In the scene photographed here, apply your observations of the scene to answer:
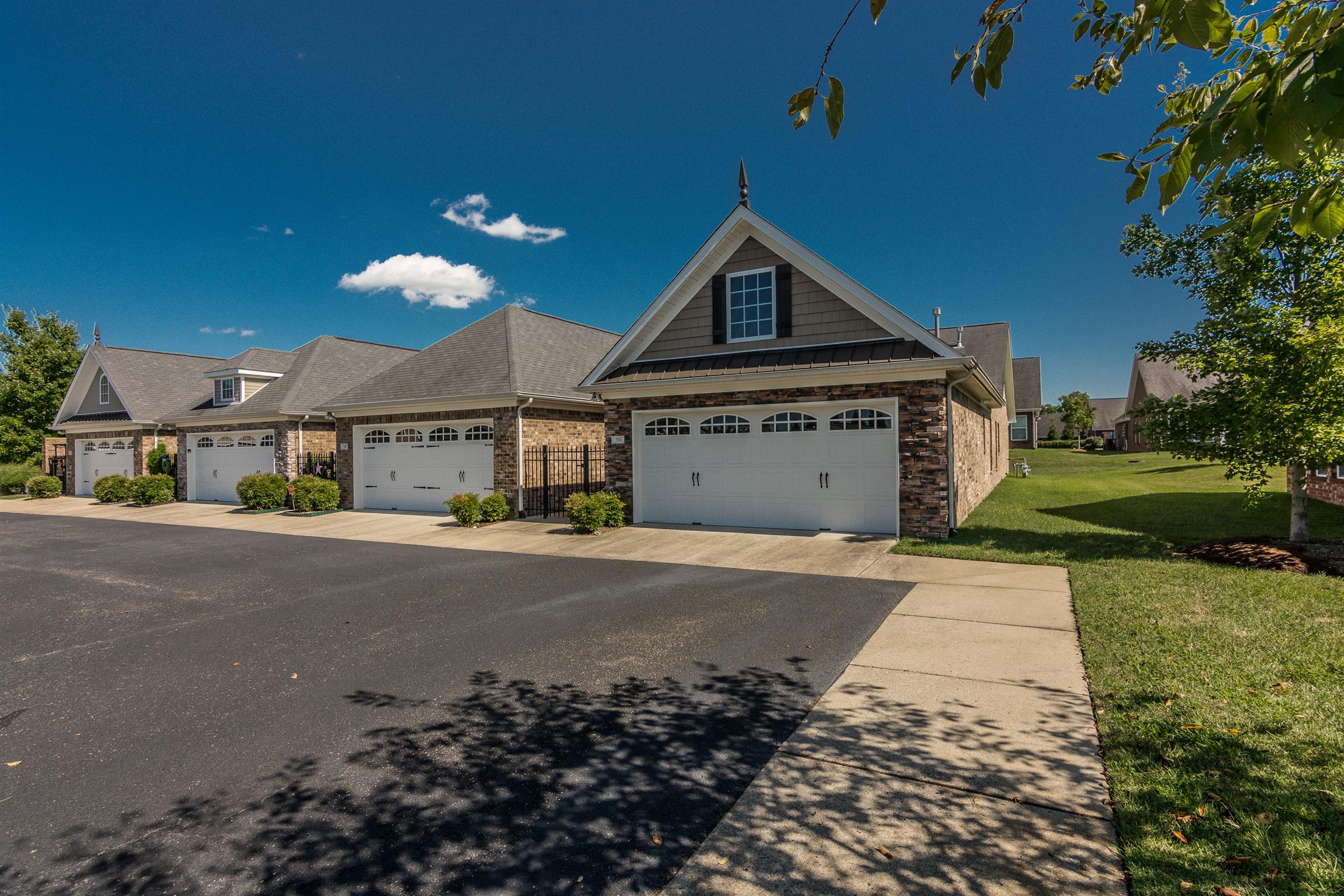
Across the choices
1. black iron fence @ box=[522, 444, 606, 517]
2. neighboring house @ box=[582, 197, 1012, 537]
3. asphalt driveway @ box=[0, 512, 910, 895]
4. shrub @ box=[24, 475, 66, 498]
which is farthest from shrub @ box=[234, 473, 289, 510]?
shrub @ box=[24, 475, 66, 498]

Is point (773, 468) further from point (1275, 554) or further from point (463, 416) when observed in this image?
point (463, 416)

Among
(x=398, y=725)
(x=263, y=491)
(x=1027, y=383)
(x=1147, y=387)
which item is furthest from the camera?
(x=1027, y=383)

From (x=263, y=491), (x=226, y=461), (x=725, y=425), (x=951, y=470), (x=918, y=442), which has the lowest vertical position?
(x=263, y=491)

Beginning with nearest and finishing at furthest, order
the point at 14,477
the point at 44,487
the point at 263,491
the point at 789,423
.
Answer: the point at 789,423 < the point at 263,491 < the point at 44,487 < the point at 14,477

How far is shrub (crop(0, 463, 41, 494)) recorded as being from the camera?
29.9 m

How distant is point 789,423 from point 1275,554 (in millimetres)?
7632

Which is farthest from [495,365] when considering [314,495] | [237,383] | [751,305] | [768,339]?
[237,383]

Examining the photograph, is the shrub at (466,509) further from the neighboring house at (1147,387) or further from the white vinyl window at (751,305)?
the neighboring house at (1147,387)

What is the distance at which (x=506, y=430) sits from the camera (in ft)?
54.4

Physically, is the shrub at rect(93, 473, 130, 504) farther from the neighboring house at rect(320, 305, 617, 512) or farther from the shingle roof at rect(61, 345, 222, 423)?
the neighboring house at rect(320, 305, 617, 512)

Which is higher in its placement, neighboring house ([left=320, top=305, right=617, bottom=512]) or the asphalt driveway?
neighboring house ([left=320, top=305, right=617, bottom=512])

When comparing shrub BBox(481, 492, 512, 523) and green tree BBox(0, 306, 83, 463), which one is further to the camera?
green tree BBox(0, 306, 83, 463)

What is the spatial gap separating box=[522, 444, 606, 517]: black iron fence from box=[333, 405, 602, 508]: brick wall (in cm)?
31

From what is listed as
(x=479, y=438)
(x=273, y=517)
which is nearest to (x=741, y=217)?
(x=479, y=438)
